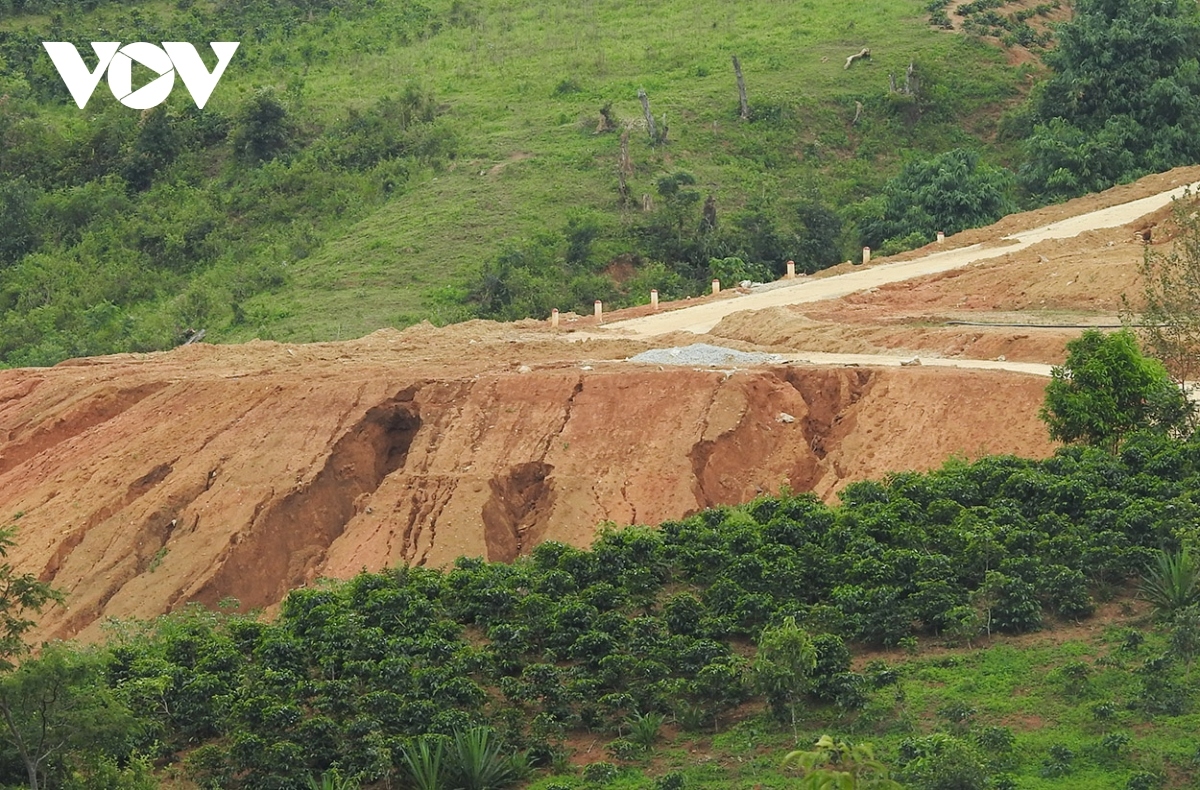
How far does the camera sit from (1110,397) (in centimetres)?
2612

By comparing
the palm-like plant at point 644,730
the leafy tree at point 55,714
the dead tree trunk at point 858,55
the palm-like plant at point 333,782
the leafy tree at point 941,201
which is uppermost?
the leafy tree at point 55,714

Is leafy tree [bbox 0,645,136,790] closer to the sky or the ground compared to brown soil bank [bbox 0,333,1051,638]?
closer to the sky

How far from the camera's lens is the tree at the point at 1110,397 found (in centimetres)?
2606

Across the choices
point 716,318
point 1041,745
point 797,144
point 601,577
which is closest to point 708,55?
point 797,144

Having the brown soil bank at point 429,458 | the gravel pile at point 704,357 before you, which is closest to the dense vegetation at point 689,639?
the brown soil bank at point 429,458

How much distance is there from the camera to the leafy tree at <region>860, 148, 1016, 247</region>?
45.2 meters

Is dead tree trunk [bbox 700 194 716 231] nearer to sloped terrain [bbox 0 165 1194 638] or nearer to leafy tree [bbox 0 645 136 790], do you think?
sloped terrain [bbox 0 165 1194 638]

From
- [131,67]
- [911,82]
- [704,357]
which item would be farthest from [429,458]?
[131,67]

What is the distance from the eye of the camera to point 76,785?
61.9 feet

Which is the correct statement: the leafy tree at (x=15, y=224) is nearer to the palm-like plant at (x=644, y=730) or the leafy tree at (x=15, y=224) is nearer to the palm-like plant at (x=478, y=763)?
→ the palm-like plant at (x=478, y=763)

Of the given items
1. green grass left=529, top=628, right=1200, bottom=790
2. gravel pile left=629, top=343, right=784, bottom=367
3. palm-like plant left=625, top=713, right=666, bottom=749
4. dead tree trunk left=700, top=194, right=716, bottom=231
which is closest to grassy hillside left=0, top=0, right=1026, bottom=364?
dead tree trunk left=700, top=194, right=716, bottom=231

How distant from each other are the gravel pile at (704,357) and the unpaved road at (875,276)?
2851 mm

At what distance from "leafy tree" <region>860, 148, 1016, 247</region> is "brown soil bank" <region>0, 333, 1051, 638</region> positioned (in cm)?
1441

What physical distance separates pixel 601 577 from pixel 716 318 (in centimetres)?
1276
